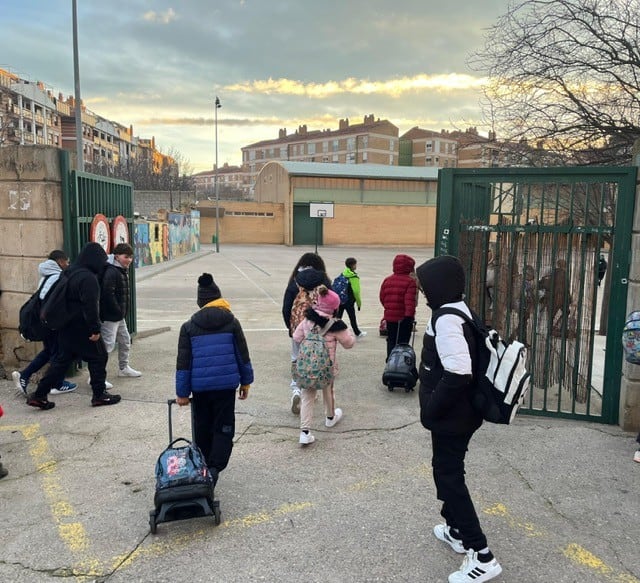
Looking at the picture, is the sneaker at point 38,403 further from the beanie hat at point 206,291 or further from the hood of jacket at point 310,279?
the hood of jacket at point 310,279

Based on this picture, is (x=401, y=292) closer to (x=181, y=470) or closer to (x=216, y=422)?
(x=216, y=422)

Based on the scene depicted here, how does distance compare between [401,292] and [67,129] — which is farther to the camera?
[67,129]

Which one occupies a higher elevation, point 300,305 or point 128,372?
point 300,305

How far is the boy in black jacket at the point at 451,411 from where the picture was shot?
276 centimetres

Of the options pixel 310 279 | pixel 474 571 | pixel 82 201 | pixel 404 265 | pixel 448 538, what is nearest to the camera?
pixel 474 571

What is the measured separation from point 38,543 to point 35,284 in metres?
3.84

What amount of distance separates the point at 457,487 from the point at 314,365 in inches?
73.9

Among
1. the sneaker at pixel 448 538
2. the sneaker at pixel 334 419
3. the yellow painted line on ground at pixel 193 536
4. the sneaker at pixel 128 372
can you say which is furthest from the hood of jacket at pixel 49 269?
the sneaker at pixel 448 538

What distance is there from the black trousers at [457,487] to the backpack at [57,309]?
3910mm

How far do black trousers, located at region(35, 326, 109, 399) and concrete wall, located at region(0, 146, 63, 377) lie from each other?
120cm

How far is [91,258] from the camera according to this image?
5.34 metres

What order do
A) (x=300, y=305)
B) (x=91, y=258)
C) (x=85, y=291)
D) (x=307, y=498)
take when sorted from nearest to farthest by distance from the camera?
(x=307, y=498), (x=85, y=291), (x=91, y=258), (x=300, y=305)

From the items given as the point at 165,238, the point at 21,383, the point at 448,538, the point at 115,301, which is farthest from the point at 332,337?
the point at 165,238

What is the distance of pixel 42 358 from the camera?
223 inches
